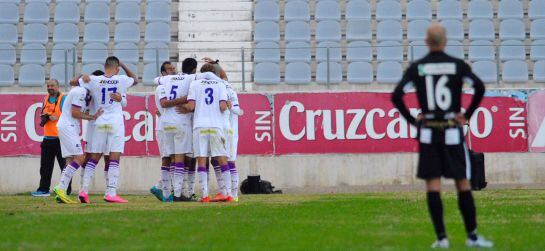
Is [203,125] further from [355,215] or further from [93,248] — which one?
[93,248]

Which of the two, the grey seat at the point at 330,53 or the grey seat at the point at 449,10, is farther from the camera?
the grey seat at the point at 449,10

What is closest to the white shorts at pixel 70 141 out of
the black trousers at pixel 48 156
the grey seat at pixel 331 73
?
the black trousers at pixel 48 156

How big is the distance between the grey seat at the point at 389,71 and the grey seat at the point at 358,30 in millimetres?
1610

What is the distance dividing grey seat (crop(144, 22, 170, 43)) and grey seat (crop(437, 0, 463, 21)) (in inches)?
285

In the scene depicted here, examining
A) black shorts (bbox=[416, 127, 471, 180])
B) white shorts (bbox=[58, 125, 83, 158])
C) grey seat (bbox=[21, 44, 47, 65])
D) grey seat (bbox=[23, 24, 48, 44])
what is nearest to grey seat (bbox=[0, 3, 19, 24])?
grey seat (bbox=[23, 24, 48, 44])

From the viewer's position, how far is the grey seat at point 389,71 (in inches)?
1046

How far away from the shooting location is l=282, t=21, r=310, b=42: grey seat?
28.1 meters

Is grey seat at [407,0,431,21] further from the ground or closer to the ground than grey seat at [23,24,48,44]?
further from the ground

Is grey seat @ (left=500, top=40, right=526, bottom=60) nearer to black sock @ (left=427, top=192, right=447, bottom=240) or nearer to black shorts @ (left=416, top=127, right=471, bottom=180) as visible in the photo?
black shorts @ (left=416, top=127, right=471, bottom=180)

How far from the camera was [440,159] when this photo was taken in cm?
949

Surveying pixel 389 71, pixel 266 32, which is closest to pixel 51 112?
pixel 266 32

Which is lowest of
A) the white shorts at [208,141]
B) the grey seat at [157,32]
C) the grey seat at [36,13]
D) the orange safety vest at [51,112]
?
the white shorts at [208,141]

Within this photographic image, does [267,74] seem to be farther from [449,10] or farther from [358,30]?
[449,10]

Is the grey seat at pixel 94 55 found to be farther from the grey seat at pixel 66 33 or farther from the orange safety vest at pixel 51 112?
the orange safety vest at pixel 51 112
